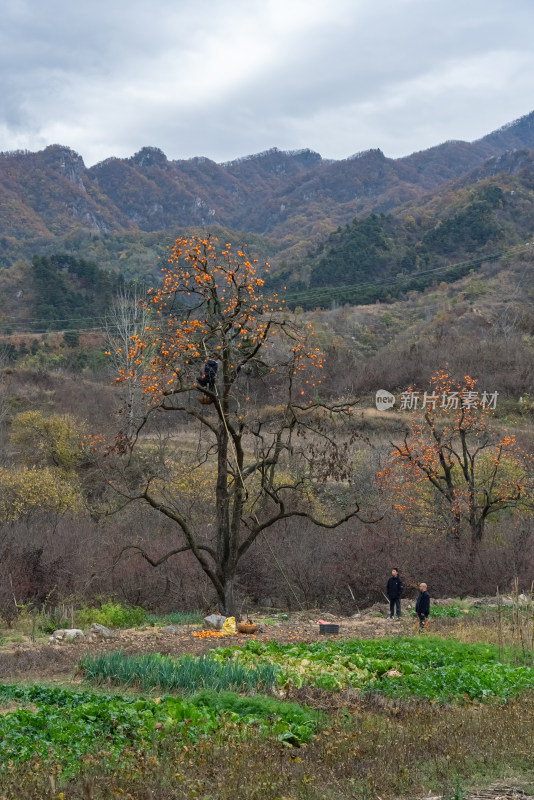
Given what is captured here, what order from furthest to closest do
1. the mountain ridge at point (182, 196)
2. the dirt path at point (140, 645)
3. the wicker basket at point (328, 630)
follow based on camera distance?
the mountain ridge at point (182, 196)
the wicker basket at point (328, 630)
the dirt path at point (140, 645)

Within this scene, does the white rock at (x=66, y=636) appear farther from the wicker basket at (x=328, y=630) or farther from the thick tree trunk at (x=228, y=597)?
the wicker basket at (x=328, y=630)

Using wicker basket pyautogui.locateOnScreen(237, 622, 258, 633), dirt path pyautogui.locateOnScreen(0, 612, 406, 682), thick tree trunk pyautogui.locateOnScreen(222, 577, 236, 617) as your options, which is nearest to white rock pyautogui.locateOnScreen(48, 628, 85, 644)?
dirt path pyautogui.locateOnScreen(0, 612, 406, 682)

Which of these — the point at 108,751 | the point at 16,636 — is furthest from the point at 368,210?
the point at 108,751

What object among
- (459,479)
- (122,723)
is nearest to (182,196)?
(459,479)

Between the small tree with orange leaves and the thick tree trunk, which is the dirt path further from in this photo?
the small tree with orange leaves

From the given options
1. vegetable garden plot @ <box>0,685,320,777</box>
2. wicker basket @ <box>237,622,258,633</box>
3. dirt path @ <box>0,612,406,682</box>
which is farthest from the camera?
wicker basket @ <box>237,622,258,633</box>

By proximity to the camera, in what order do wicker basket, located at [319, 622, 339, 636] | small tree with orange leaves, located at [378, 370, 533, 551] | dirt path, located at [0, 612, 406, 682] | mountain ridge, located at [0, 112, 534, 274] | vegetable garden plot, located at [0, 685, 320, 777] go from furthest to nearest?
mountain ridge, located at [0, 112, 534, 274]
small tree with orange leaves, located at [378, 370, 533, 551]
wicker basket, located at [319, 622, 339, 636]
dirt path, located at [0, 612, 406, 682]
vegetable garden plot, located at [0, 685, 320, 777]

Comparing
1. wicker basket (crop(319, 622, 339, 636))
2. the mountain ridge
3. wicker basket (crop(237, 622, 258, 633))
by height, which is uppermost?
the mountain ridge

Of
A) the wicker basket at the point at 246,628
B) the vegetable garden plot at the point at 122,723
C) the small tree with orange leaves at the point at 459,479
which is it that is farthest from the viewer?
the small tree with orange leaves at the point at 459,479

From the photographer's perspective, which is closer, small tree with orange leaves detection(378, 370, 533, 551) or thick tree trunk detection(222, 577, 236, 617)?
thick tree trunk detection(222, 577, 236, 617)

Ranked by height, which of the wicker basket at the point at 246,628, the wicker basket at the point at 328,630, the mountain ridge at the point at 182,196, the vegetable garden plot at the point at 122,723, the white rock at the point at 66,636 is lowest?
the white rock at the point at 66,636

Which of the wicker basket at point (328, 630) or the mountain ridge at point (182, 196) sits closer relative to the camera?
the wicker basket at point (328, 630)

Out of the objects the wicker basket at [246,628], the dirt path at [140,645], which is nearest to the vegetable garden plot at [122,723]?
the dirt path at [140,645]

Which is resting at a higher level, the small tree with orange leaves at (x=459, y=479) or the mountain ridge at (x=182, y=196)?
the mountain ridge at (x=182, y=196)
